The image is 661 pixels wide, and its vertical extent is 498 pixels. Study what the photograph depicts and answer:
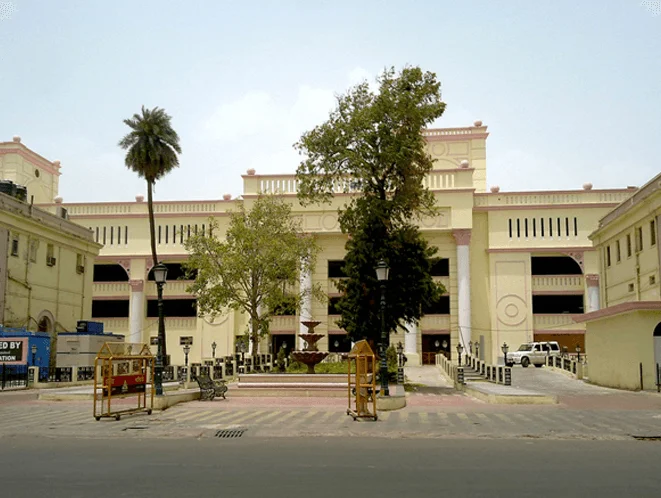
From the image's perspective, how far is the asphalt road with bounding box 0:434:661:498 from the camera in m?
8.12

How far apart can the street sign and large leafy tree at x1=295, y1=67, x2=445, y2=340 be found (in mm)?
12771

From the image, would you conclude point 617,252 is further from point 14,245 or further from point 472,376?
point 14,245

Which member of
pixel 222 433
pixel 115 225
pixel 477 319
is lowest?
pixel 222 433

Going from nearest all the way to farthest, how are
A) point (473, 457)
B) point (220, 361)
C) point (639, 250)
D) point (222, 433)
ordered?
point (473, 457) < point (222, 433) < point (639, 250) < point (220, 361)

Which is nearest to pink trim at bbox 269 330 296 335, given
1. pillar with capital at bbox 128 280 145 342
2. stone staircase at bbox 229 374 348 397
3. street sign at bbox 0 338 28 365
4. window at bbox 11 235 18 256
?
pillar with capital at bbox 128 280 145 342

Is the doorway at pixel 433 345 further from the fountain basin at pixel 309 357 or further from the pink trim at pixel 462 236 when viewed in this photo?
the fountain basin at pixel 309 357

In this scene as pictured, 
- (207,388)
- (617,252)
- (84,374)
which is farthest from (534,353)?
(207,388)

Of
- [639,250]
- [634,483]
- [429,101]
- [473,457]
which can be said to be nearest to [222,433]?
[473,457]

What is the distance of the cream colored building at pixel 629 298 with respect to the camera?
85.2ft

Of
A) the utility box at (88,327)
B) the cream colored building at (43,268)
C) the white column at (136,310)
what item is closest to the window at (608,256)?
the utility box at (88,327)

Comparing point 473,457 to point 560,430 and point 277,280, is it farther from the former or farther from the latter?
point 277,280

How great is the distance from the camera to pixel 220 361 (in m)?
35.8

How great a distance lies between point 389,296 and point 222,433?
48.0ft

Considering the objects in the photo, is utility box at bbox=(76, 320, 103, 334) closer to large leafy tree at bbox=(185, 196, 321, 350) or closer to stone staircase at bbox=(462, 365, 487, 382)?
large leafy tree at bbox=(185, 196, 321, 350)
